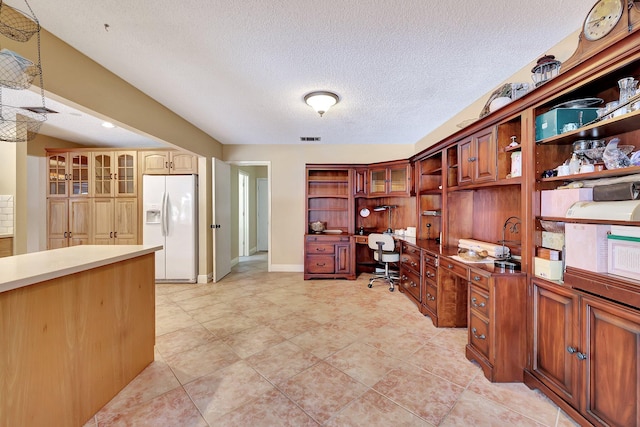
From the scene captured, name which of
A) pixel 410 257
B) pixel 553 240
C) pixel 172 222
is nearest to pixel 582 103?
pixel 553 240

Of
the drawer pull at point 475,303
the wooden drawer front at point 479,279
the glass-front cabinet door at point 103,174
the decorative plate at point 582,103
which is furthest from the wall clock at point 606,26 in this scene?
the glass-front cabinet door at point 103,174

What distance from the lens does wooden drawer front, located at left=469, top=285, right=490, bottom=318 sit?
188cm

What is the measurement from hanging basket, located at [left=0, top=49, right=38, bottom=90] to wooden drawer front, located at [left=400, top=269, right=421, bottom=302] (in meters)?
3.84

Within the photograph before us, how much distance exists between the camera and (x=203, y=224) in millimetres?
4207

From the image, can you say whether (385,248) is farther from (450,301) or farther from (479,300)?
(479,300)

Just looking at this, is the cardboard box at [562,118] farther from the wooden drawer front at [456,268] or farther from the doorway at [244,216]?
the doorway at [244,216]

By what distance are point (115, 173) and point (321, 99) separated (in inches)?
150

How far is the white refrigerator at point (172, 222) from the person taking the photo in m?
4.06

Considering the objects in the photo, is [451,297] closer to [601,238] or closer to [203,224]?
[601,238]

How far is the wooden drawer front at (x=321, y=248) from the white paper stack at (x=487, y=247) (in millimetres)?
2119

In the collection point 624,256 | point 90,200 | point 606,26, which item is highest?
point 606,26

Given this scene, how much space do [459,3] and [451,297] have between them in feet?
8.34

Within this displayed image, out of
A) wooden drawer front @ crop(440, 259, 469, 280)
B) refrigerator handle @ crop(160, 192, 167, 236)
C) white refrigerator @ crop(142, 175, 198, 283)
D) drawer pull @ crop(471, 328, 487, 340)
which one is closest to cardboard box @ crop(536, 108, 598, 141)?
wooden drawer front @ crop(440, 259, 469, 280)

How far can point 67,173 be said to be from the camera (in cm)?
410
